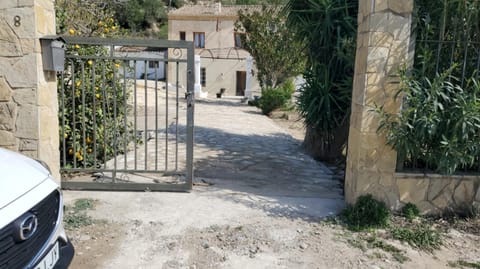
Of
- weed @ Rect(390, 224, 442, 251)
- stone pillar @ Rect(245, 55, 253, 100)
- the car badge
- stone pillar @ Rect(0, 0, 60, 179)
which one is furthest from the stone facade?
stone pillar @ Rect(245, 55, 253, 100)

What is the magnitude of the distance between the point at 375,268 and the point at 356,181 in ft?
3.71

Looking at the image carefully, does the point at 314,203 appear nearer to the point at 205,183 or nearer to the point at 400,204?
the point at 400,204

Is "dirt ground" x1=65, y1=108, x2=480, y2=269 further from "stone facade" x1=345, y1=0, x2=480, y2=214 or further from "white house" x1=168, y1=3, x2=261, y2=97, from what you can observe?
"white house" x1=168, y1=3, x2=261, y2=97

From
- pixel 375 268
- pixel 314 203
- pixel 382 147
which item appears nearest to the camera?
pixel 375 268

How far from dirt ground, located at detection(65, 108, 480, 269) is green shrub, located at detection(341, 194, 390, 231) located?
0.64 feet

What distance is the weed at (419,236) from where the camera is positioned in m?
3.67

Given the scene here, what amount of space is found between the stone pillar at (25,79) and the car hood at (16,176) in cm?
165

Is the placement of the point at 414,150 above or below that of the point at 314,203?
above

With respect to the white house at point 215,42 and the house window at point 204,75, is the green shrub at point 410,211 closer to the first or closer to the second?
the white house at point 215,42

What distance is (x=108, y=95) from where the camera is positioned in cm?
611

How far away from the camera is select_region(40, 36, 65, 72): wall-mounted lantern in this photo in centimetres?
415

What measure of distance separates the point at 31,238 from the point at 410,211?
3525mm

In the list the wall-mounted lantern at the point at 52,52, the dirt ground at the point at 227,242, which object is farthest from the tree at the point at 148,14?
the dirt ground at the point at 227,242

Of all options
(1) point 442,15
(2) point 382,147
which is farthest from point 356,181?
(1) point 442,15
